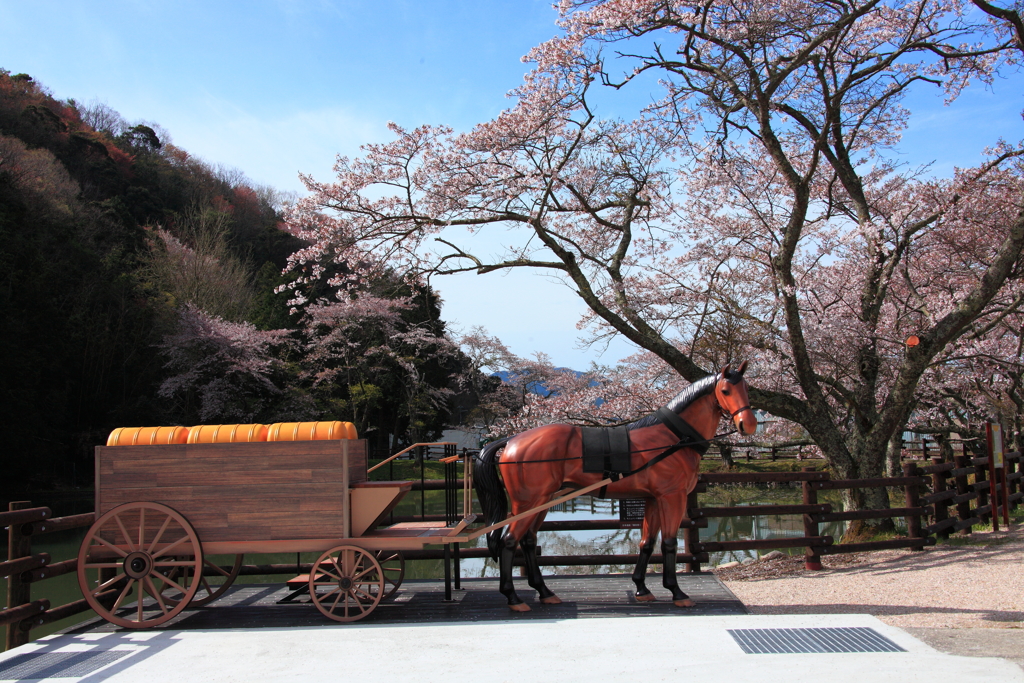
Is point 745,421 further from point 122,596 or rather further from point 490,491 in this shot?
point 122,596

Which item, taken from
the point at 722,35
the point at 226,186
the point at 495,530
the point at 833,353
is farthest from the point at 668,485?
the point at 226,186

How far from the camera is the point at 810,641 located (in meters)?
4.14

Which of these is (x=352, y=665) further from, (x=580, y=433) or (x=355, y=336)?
(x=355, y=336)

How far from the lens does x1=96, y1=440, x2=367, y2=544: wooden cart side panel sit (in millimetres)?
4801

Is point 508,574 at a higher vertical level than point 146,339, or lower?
lower

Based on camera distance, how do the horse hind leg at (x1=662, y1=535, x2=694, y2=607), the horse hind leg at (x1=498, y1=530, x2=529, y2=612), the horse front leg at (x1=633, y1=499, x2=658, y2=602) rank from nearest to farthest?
the horse hind leg at (x1=498, y1=530, x2=529, y2=612)
the horse hind leg at (x1=662, y1=535, x2=694, y2=607)
the horse front leg at (x1=633, y1=499, x2=658, y2=602)

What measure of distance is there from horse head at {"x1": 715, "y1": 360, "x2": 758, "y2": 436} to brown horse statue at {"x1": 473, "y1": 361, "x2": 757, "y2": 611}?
0.08 ft

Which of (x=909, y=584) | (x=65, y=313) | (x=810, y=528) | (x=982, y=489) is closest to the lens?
(x=909, y=584)

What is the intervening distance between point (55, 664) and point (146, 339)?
2201cm

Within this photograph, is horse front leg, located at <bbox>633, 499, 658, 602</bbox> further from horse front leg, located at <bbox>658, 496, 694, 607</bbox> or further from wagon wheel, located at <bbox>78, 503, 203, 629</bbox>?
wagon wheel, located at <bbox>78, 503, 203, 629</bbox>

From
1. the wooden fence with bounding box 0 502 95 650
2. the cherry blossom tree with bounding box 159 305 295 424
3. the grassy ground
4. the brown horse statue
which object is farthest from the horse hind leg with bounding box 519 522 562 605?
the cherry blossom tree with bounding box 159 305 295 424

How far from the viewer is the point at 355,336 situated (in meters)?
26.2

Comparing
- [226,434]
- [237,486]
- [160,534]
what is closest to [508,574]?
[237,486]

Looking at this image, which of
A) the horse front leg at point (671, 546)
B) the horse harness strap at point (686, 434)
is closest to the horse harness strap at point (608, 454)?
the horse harness strap at point (686, 434)
